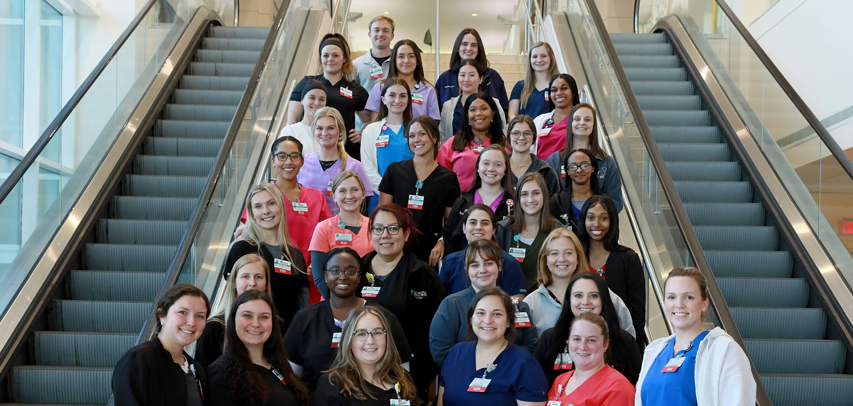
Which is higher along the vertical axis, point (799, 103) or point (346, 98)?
point (346, 98)

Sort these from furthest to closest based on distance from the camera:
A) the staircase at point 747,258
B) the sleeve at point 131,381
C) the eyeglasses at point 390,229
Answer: the staircase at point 747,258, the eyeglasses at point 390,229, the sleeve at point 131,381

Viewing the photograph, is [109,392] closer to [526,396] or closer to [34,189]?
[34,189]

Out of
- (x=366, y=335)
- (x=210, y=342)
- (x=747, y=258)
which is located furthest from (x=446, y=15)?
(x=366, y=335)

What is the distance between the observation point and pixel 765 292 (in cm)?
587

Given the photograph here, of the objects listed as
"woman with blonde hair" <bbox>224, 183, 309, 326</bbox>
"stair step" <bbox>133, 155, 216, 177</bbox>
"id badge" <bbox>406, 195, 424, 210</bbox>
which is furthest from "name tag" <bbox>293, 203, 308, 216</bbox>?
"stair step" <bbox>133, 155, 216, 177</bbox>

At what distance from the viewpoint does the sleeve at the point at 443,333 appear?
4199mm

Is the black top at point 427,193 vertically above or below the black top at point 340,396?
above

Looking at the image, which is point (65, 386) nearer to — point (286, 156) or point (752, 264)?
point (286, 156)

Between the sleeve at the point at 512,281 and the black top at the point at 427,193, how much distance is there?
105cm

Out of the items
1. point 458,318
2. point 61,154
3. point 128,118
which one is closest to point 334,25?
point 128,118

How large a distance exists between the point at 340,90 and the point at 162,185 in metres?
1.82

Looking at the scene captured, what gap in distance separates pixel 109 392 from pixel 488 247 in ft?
7.80

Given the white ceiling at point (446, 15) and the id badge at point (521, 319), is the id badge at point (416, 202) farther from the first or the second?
the white ceiling at point (446, 15)

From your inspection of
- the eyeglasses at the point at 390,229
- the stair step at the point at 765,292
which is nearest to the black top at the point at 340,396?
the eyeglasses at the point at 390,229
